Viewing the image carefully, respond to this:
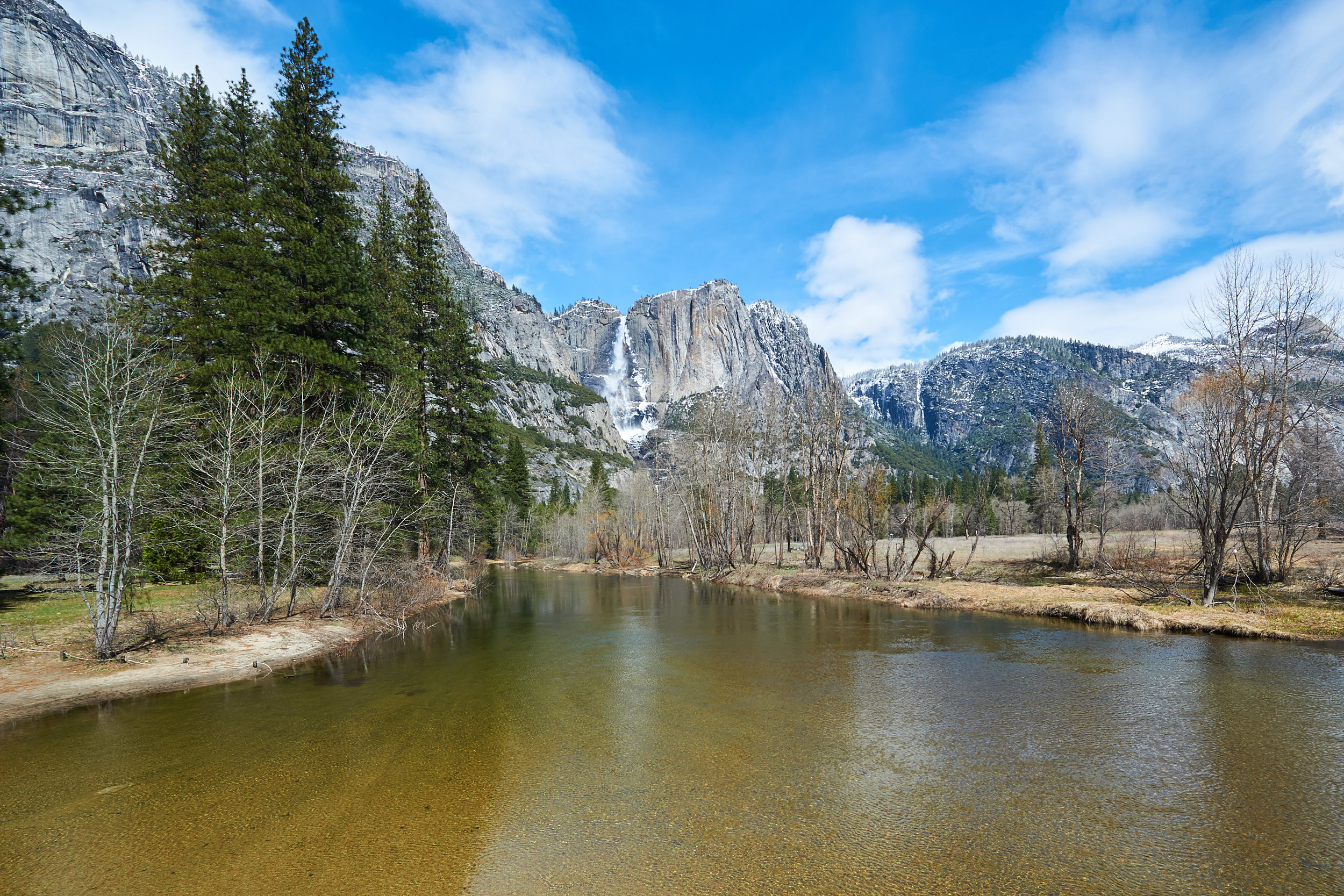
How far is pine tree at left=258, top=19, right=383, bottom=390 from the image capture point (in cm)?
2148

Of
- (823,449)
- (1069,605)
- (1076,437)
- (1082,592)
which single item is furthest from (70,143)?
(1082,592)

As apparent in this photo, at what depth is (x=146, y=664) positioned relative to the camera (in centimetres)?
1252

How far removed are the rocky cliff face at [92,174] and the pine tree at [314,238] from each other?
214 feet

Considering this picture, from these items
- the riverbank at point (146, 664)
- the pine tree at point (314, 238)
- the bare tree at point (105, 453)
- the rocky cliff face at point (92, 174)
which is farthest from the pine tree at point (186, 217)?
the rocky cliff face at point (92, 174)

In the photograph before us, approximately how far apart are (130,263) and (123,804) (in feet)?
495

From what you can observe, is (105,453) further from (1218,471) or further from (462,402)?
(1218,471)

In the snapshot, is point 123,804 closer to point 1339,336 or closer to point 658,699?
point 658,699

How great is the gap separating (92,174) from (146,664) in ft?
553

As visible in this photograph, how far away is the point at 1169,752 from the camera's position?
26.8ft

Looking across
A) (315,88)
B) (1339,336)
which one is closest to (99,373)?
(315,88)

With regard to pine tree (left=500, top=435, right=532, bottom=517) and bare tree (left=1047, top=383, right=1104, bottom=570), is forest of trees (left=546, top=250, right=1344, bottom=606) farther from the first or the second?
pine tree (left=500, top=435, right=532, bottom=517)

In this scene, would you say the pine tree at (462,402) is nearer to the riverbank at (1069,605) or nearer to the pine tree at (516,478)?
the riverbank at (1069,605)

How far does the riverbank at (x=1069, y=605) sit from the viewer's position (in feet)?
53.2

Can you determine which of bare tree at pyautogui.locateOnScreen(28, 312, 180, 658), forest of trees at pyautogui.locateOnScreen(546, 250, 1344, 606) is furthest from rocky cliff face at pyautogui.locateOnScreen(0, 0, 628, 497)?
bare tree at pyautogui.locateOnScreen(28, 312, 180, 658)
